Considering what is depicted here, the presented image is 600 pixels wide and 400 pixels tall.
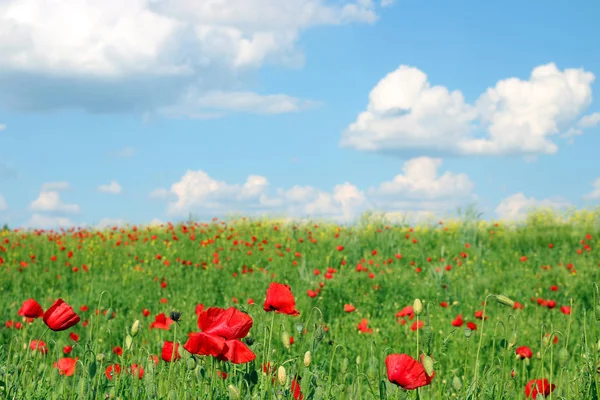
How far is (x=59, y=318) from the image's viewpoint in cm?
231

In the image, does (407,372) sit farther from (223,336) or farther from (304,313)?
(304,313)

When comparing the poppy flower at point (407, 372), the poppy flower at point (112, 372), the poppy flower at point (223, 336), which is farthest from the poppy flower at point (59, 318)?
the poppy flower at point (407, 372)

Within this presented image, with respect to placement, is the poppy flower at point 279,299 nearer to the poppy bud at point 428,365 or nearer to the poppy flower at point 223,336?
the poppy flower at point 223,336

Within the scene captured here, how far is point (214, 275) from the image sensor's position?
29.2 feet

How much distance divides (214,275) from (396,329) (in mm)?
3809

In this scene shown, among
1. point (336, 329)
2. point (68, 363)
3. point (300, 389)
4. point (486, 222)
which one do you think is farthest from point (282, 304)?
point (486, 222)

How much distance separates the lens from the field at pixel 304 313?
2295 millimetres

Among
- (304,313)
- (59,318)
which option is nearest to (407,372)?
(59,318)

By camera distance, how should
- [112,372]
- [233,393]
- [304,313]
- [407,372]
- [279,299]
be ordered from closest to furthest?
1. [407,372]
2. [233,393]
3. [279,299]
4. [112,372]
5. [304,313]

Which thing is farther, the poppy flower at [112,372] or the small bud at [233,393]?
the poppy flower at [112,372]

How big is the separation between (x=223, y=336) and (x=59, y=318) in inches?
31.7

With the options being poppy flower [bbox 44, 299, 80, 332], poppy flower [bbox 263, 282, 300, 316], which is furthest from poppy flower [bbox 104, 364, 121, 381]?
poppy flower [bbox 263, 282, 300, 316]

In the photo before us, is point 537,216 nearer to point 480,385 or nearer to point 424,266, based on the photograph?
point 424,266

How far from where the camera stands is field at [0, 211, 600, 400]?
229cm
